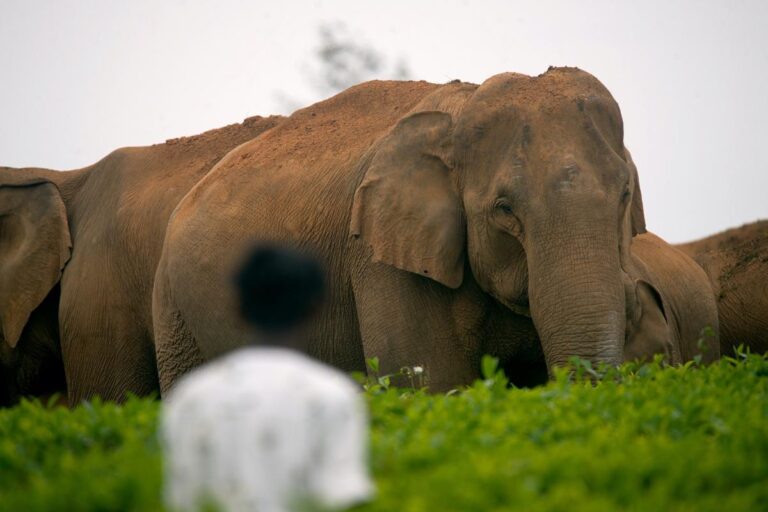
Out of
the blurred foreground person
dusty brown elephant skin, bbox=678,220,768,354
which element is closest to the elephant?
the blurred foreground person

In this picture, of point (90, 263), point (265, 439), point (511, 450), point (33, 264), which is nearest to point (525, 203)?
point (511, 450)

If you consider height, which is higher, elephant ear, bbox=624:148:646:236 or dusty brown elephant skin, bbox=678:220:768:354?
elephant ear, bbox=624:148:646:236

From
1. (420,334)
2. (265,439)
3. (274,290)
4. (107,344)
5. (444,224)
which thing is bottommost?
(107,344)

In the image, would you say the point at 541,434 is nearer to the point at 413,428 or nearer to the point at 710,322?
the point at 413,428

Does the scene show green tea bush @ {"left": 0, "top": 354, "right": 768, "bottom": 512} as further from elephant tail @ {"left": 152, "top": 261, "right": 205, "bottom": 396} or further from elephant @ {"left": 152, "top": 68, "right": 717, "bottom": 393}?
elephant tail @ {"left": 152, "top": 261, "right": 205, "bottom": 396}

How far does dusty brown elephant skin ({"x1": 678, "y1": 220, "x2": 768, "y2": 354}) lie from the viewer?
17594 mm

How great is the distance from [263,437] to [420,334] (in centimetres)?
664

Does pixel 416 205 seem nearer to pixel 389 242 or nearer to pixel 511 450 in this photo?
pixel 389 242

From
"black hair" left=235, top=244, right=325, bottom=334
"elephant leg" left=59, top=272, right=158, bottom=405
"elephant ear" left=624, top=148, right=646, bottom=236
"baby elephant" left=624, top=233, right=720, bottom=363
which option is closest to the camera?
"black hair" left=235, top=244, right=325, bottom=334

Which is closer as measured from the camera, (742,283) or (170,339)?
(170,339)

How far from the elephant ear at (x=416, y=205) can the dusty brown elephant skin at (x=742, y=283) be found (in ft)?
23.6

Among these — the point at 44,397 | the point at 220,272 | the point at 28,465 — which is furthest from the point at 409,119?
the point at 44,397

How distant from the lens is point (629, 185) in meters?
10.4

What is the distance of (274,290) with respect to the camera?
15.8ft
